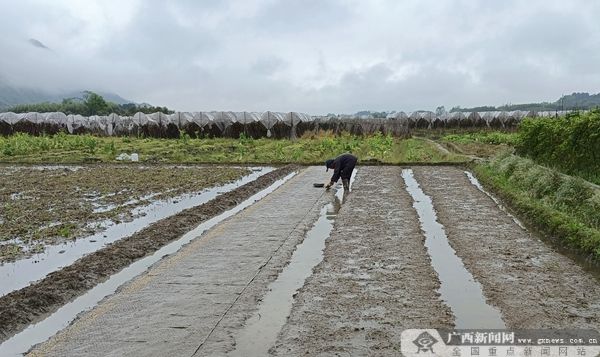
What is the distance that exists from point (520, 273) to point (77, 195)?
972 cm

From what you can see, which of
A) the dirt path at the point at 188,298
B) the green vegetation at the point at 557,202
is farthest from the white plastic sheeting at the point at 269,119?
the dirt path at the point at 188,298

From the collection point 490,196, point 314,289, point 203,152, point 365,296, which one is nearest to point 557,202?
point 490,196

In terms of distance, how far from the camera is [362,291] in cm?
543

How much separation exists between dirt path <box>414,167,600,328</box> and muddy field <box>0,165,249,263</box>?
561 cm

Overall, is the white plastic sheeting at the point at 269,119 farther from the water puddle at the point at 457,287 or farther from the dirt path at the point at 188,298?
the dirt path at the point at 188,298

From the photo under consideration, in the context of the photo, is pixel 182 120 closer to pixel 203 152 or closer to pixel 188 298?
pixel 203 152

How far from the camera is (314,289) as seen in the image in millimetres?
5488

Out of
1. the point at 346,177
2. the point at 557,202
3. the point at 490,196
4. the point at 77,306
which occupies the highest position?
the point at 346,177

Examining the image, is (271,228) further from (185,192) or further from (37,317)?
(185,192)

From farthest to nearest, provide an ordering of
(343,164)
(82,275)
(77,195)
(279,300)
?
(343,164)
(77,195)
(82,275)
(279,300)

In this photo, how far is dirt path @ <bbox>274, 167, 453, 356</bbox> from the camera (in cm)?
421

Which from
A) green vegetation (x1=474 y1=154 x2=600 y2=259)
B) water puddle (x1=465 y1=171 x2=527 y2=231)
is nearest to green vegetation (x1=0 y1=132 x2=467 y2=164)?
water puddle (x1=465 y1=171 x2=527 y2=231)

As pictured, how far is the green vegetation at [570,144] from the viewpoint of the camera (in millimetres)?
10945

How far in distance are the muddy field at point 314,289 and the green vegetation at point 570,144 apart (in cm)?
301
